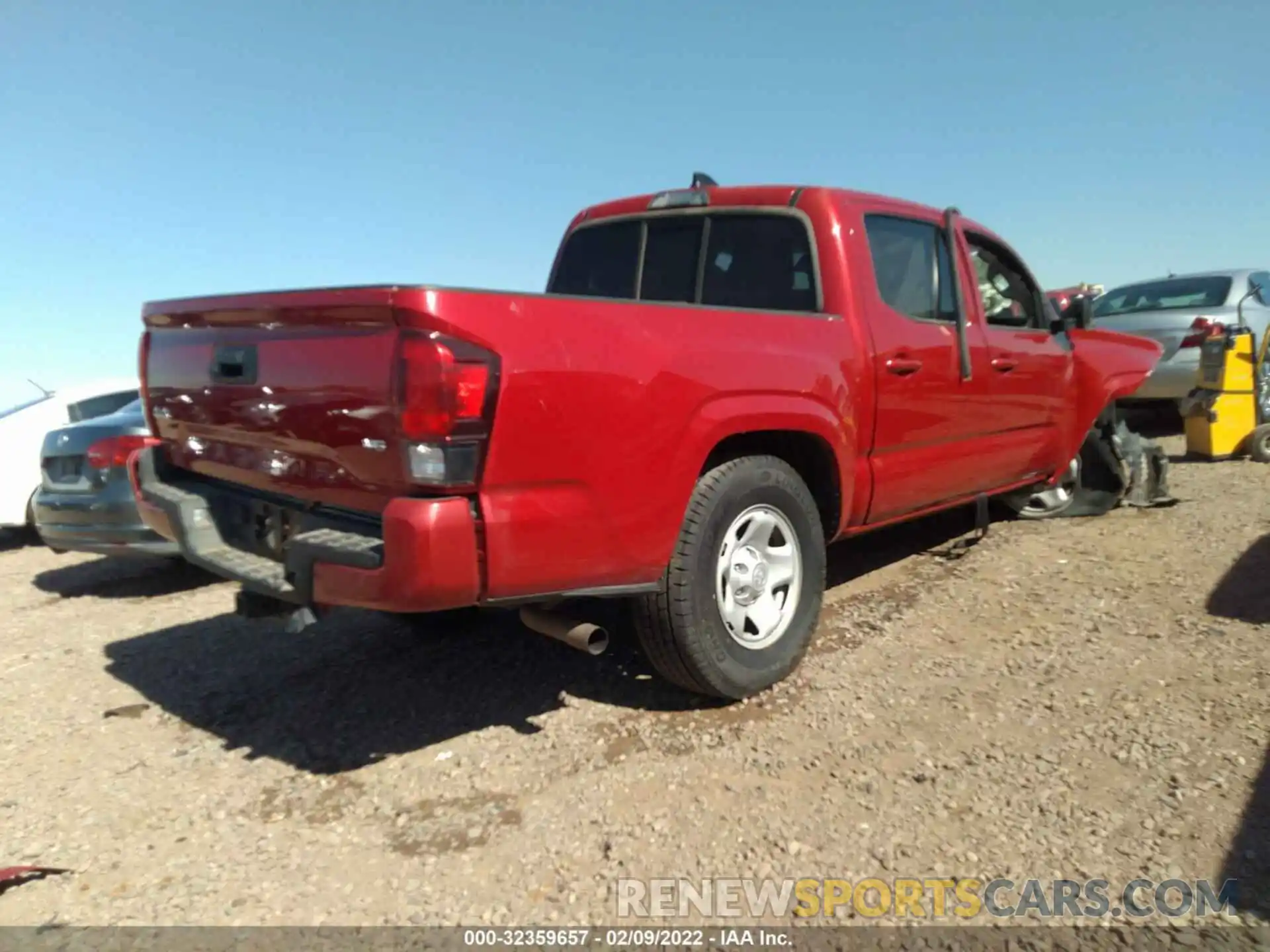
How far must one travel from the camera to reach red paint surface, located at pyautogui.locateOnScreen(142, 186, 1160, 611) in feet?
7.89

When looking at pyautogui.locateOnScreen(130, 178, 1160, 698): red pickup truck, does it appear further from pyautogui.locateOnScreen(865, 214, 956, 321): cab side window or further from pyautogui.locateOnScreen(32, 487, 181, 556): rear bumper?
pyautogui.locateOnScreen(32, 487, 181, 556): rear bumper

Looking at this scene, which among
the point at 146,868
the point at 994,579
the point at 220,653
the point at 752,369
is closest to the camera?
the point at 146,868

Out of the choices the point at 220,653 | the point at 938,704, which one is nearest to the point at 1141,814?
the point at 938,704

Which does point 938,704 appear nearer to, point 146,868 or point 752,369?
point 752,369

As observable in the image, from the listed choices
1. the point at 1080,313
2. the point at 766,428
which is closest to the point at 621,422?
the point at 766,428

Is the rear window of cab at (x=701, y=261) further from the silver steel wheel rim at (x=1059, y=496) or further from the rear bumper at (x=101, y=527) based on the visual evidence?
the silver steel wheel rim at (x=1059, y=496)

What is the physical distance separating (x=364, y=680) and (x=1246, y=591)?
4116 millimetres

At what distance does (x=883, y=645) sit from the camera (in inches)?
151

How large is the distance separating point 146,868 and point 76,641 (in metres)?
2.71

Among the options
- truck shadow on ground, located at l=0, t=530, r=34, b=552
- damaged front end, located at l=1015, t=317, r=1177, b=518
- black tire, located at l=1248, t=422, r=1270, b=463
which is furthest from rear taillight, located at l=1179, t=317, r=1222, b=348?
truck shadow on ground, located at l=0, t=530, r=34, b=552

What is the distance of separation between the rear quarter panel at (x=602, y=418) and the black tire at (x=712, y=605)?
113 millimetres

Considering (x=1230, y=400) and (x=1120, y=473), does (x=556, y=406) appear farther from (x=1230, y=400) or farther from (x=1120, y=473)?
(x=1230, y=400)

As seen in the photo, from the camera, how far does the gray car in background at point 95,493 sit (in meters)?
5.32

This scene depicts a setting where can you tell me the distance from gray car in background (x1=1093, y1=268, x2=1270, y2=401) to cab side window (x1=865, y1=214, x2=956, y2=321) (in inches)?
192
